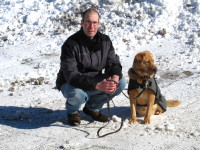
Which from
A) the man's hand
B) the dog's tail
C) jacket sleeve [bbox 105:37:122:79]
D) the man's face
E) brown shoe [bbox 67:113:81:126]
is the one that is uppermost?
the man's face

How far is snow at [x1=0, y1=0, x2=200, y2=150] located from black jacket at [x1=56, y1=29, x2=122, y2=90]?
1.93ft

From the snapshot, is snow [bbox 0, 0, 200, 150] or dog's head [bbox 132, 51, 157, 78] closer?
snow [bbox 0, 0, 200, 150]

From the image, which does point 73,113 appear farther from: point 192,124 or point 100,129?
point 192,124

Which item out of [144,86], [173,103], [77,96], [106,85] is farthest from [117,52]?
[106,85]

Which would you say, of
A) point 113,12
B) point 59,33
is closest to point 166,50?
point 113,12

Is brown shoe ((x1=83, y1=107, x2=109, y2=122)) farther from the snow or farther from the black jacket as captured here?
the black jacket

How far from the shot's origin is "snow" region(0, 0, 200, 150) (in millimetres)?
4051

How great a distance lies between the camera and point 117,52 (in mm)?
7309

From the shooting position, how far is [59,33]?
841cm

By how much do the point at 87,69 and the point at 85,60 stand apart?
0.47 feet

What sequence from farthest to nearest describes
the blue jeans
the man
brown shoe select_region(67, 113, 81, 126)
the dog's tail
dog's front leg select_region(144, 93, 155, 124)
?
the dog's tail < brown shoe select_region(67, 113, 81, 126) < dog's front leg select_region(144, 93, 155, 124) < the blue jeans < the man

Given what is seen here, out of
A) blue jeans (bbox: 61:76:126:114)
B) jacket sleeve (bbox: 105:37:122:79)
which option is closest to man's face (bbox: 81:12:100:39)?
jacket sleeve (bbox: 105:37:122:79)

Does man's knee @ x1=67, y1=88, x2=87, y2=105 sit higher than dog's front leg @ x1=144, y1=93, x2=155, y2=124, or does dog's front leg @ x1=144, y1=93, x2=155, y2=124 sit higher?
man's knee @ x1=67, y1=88, x2=87, y2=105

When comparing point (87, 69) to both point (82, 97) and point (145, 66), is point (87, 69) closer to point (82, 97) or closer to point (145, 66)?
point (82, 97)
